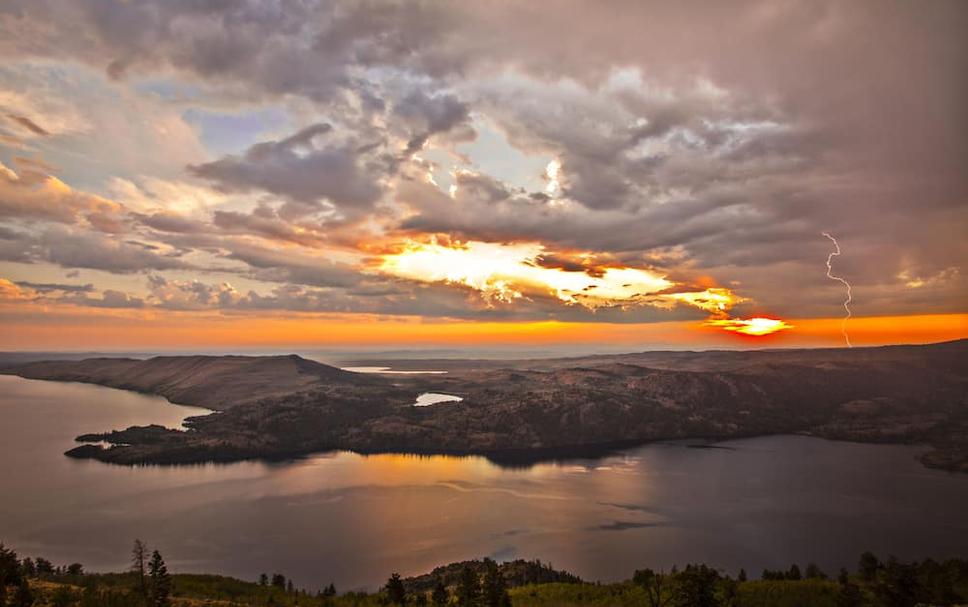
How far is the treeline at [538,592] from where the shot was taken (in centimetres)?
7394

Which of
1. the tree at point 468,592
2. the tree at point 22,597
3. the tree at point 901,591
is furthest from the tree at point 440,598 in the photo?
the tree at point 901,591

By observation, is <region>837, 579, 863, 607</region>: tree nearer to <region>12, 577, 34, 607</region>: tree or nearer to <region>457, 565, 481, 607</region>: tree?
<region>457, 565, 481, 607</region>: tree

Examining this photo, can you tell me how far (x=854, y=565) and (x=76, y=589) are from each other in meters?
186

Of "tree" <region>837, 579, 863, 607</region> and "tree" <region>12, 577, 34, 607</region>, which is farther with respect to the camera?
"tree" <region>837, 579, 863, 607</region>

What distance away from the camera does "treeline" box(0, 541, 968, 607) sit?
243 ft

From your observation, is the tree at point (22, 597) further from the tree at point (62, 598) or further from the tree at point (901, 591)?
the tree at point (901, 591)

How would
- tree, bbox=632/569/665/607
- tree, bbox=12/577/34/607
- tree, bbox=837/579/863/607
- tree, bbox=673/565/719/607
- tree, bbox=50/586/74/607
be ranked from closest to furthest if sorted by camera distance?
tree, bbox=12/577/34/607, tree, bbox=50/586/74/607, tree, bbox=673/565/719/607, tree, bbox=837/579/863/607, tree, bbox=632/569/665/607

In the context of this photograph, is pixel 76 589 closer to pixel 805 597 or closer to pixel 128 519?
pixel 805 597

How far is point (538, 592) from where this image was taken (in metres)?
108

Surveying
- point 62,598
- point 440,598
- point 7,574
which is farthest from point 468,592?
point 7,574

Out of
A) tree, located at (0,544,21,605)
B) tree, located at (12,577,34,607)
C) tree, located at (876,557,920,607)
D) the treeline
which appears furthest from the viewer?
tree, located at (876,557,920,607)

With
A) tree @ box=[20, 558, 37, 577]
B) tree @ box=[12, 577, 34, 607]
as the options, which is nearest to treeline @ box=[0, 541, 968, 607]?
tree @ box=[12, 577, 34, 607]

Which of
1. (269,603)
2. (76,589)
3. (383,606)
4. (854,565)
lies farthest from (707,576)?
(854,565)

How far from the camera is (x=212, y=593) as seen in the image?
93.9 m
